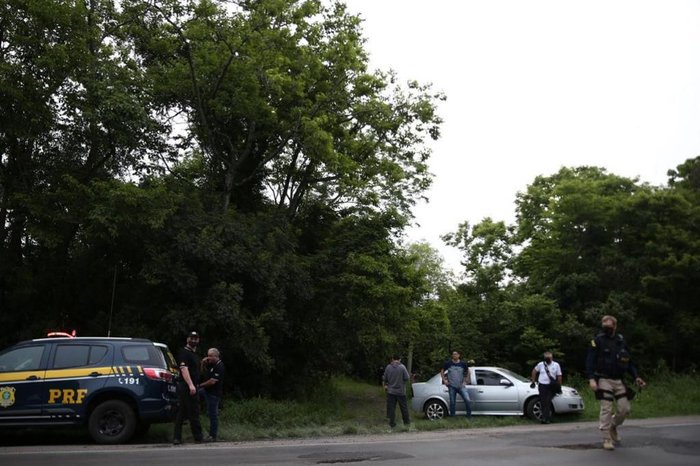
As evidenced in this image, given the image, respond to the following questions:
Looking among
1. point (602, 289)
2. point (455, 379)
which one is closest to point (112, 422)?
point (455, 379)

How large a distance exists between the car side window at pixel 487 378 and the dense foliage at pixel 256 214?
5013 millimetres

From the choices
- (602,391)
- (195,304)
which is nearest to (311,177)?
(195,304)

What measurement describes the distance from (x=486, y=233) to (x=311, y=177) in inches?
755

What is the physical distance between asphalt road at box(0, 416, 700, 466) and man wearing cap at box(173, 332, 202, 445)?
1.45ft

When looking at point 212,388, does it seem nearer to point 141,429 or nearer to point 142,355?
point 142,355

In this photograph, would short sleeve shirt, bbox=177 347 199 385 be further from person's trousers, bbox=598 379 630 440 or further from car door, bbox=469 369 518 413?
car door, bbox=469 369 518 413

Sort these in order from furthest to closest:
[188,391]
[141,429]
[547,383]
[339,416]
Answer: [339,416] → [547,383] → [141,429] → [188,391]

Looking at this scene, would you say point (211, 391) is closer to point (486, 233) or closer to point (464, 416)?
point (464, 416)

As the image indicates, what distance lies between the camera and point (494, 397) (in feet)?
55.4

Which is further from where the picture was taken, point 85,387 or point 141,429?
point 141,429

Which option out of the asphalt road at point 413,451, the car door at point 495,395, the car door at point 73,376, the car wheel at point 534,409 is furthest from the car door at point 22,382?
the car wheel at point 534,409

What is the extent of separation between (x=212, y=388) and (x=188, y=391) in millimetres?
948

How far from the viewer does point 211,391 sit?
39.6 ft

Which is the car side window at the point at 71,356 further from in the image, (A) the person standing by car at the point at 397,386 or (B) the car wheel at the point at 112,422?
(A) the person standing by car at the point at 397,386
